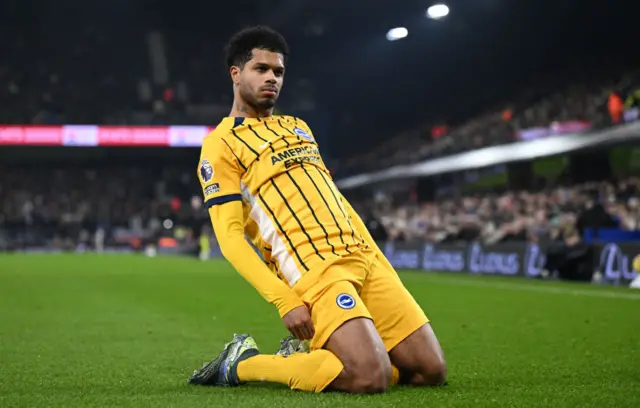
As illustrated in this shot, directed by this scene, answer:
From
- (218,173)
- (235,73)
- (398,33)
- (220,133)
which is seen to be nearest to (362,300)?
(218,173)

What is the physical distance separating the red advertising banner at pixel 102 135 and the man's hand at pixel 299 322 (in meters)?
44.1

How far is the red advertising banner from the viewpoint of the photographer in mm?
47969

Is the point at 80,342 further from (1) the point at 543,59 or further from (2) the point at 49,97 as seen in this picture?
(2) the point at 49,97

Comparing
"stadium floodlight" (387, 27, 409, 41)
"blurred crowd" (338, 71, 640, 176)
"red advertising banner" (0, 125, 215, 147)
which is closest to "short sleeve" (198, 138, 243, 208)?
"blurred crowd" (338, 71, 640, 176)

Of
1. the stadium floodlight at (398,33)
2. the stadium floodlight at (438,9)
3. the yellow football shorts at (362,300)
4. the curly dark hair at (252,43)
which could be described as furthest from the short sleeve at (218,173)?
the stadium floodlight at (398,33)

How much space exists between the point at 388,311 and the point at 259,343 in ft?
10.1

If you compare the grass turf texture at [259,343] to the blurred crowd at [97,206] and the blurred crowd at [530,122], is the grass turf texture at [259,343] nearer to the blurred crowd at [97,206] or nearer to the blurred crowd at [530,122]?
the blurred crowd at [530,122]

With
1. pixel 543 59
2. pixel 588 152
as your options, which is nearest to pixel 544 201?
pixel 588 152

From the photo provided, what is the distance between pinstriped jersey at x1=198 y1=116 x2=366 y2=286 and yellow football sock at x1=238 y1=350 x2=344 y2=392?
0.42m

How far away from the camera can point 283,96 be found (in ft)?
163

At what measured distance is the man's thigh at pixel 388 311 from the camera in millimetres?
4941

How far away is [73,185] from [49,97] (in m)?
5.49

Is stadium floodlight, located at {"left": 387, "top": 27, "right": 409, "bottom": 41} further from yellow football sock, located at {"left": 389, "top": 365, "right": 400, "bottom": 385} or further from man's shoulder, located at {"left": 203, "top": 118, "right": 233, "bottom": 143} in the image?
yellow football sock, located at {"left": 389, "top": 365, "right": 400, "bottom": 385}

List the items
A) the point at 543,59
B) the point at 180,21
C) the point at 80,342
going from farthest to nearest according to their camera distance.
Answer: the point at 180,21, the point at 543,59, the point at 80,342
